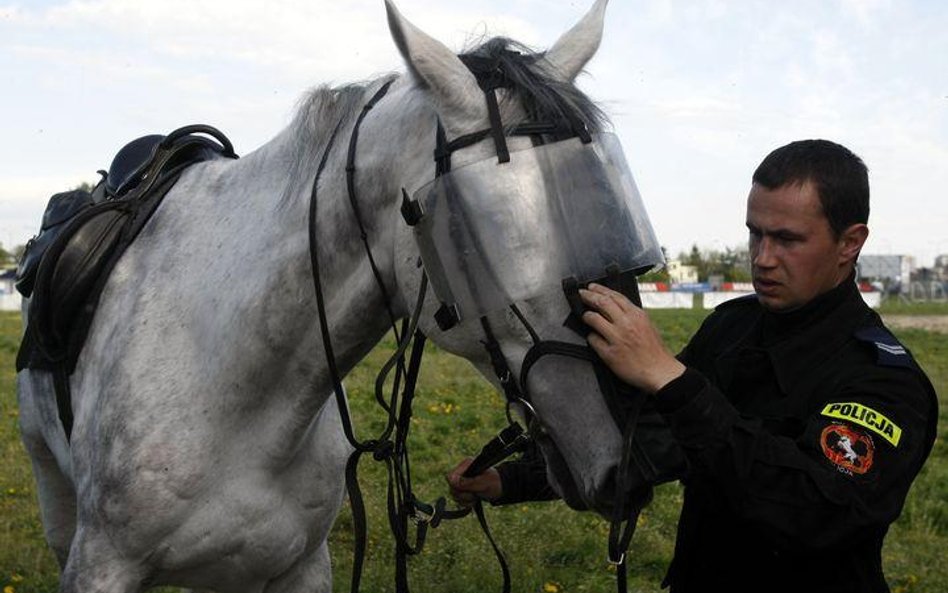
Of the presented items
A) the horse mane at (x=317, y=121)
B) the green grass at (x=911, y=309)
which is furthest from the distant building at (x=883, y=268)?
the horse mane at (x=317, y=121)

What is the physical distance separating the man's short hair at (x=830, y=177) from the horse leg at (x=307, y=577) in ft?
6.53

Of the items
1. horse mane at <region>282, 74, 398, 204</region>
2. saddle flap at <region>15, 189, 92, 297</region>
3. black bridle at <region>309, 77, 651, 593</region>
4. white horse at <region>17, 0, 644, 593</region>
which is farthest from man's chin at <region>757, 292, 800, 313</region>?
saddle flap at <region>15, 189, 92, 297</region>

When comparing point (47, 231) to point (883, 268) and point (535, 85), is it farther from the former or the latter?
point (883, 268)

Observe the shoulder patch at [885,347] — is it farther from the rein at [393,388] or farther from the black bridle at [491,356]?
the rein at [393,388]

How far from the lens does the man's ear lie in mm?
2565

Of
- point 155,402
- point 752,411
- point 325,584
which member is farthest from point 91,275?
point 752,411

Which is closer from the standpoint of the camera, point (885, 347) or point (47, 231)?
point (885, 347)

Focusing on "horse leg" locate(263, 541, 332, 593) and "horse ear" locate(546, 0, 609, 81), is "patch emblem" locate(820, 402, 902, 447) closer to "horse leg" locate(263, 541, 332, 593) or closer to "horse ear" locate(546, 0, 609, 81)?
"horse ear" locate(546, 0, 609, 81)

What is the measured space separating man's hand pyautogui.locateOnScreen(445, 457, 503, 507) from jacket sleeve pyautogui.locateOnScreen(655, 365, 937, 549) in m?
1.00

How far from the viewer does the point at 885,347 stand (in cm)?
253

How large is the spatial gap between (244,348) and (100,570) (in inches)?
32.4

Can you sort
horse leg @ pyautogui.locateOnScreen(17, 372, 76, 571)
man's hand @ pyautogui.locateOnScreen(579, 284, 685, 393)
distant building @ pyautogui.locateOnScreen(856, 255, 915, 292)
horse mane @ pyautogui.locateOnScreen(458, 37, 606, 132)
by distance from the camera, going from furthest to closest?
distant building @ pyautogui.locateOnScreen(856, 255, 915, 292)
horse leg @ pyautogui.locateOnScreen(17, 372, 76, 571)
horse mane @ pyautogui.locateOnScreen(458, 37, 606, 132)
man's hand @ pyautogui.locateOnScreen(579, 284, 685, 393)

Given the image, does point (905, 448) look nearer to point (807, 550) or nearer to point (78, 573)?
point (807, 550)

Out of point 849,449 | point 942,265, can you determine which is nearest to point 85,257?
point 849,449
